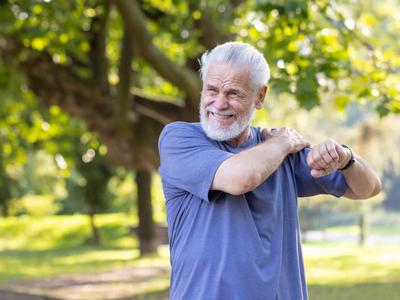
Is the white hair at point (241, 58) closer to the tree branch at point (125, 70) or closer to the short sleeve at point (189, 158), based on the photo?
the short sleeve at point (189, 158)

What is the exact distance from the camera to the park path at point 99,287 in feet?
38.7

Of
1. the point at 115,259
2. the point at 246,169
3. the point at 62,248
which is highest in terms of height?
the point at 246,169

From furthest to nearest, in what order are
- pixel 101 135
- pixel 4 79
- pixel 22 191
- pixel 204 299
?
pixel 22 191 → pixel 4 79 → pixel 101 135 → pixel 204 299

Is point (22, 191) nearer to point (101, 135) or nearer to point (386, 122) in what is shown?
point (386, 122)

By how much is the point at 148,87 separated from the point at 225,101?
16.2 meters

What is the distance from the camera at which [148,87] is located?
63.1 feet

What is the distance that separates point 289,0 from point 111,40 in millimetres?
10087

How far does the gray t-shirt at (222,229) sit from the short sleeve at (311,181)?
0.07 meters

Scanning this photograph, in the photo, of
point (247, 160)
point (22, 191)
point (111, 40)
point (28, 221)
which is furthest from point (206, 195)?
point (22, 191)

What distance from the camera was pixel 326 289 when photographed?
12.8 meters

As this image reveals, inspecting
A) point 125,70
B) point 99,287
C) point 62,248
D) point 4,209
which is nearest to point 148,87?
point 99,287

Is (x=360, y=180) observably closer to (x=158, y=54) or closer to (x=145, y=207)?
(x=158, y=54)

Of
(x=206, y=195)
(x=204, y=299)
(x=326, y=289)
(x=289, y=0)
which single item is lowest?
(x=326, y=289)

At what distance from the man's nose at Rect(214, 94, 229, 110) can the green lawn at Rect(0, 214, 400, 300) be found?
881 centimetres
